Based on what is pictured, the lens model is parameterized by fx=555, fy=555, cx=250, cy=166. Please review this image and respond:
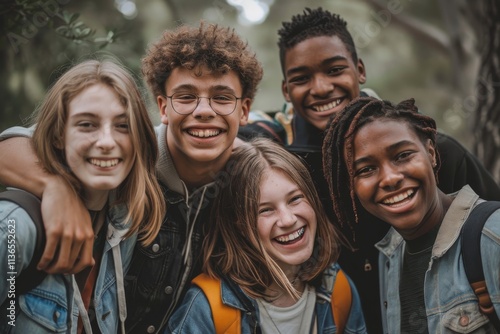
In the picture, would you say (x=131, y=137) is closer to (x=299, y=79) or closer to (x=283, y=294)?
(x=283, y=294)

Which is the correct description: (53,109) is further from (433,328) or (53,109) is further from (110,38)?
(433,328)

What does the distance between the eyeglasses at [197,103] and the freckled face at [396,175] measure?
2.71ft

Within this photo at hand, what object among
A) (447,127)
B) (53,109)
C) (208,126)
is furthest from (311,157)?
(447,127)

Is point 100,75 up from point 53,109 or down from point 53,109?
up

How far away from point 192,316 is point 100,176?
904 mm

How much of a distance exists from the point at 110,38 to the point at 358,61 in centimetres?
179

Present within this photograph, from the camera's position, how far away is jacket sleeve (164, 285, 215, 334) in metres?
2.99

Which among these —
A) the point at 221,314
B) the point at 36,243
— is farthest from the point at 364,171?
the point at 36,243

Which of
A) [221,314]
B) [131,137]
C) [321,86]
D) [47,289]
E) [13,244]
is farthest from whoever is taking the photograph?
[321,86]

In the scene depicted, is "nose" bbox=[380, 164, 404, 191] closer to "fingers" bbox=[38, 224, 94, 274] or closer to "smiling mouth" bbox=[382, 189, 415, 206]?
"smiling mouth" bbox=[382, 189, 415, 206]

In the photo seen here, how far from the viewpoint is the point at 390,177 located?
2.85 m

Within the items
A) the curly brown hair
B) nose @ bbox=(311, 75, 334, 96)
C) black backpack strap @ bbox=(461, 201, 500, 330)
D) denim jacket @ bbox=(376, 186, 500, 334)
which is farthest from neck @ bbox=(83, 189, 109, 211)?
black backpack strap @ bbox=(461, 201, 500, 330)

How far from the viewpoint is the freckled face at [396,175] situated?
9.43ft

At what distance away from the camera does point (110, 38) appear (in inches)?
145
